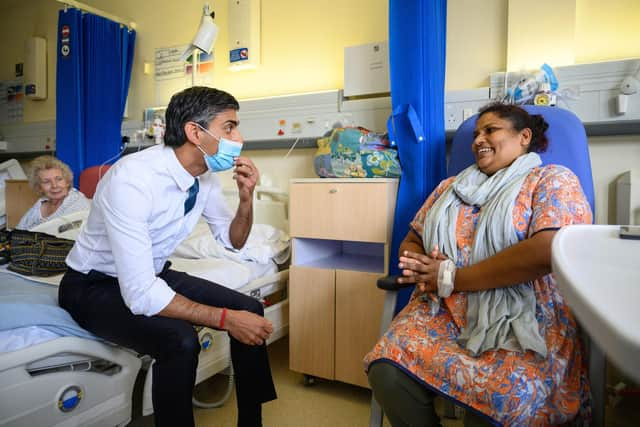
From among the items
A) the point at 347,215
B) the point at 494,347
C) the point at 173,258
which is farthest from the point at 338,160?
the point at 494,347

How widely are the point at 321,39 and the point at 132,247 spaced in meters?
1.97

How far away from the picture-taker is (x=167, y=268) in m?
1.64

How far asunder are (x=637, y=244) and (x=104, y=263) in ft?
4.77

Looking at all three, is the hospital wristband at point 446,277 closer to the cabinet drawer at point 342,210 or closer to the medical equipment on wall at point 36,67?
the cabinet drawer at point 342,210

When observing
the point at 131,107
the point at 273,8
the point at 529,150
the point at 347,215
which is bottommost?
the point at 347,215

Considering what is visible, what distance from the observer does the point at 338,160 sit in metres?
2.05

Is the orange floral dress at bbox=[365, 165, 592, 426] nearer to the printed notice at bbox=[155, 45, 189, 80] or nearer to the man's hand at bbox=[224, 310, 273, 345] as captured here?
the man's hand at bbox=[224, 310, 273, 345]

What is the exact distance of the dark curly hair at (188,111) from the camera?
4.68 feet

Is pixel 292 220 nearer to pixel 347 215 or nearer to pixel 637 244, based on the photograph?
pixel 347 215

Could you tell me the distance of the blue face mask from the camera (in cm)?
146

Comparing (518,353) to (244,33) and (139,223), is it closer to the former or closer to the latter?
(139,223)

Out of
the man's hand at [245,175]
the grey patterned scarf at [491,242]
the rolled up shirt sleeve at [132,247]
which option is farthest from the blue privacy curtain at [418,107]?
the rolled up shirt sleeve at [132,247]

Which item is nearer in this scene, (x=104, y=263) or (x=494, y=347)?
Result: (x=494, y=347)

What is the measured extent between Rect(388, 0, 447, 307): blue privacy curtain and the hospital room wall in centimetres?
34
